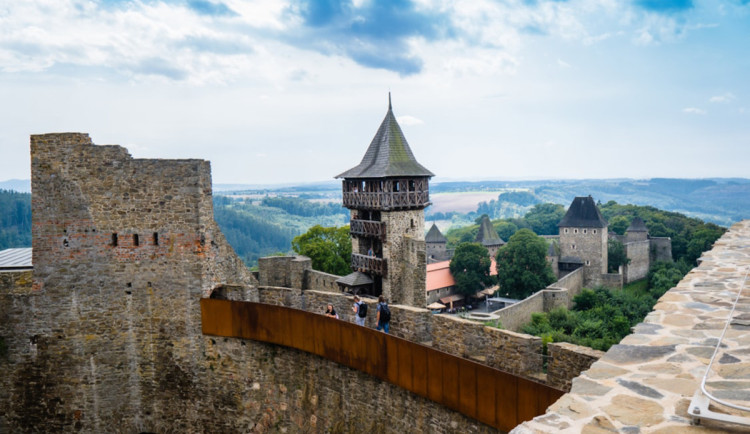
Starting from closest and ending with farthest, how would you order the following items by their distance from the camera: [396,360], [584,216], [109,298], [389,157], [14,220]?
[396,360]
[109,298]
[389,157]
[584,216]
[14,220]

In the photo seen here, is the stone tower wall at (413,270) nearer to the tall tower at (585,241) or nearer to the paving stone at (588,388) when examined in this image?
the paving stone at (588,388)

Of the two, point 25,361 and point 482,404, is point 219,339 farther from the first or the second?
point 482,404

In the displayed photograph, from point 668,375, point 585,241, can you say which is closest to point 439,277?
point 585,241

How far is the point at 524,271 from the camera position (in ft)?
137

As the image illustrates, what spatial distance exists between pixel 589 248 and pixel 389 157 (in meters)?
28.9

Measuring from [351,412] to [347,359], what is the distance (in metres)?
0.75

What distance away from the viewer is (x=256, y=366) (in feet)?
28.2

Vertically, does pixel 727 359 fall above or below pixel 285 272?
above

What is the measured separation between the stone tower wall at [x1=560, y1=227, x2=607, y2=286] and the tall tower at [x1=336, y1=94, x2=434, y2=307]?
1048 inches

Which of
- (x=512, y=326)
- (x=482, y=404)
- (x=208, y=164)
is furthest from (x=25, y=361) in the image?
(x=512, y=326)

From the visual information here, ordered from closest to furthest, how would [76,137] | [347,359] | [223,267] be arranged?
[347,359] → [76,137] → [223,267]

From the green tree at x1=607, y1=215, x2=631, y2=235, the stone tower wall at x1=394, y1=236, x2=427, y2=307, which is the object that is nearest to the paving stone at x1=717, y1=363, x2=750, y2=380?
the stone tower wall at x1=394, y1=236, x2=427, y2=307

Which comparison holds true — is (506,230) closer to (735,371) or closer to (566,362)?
(566,362)

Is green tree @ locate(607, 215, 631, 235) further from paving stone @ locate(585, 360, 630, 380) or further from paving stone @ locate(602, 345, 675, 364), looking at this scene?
paving stone @ locate(585, 360, 630, 380)
